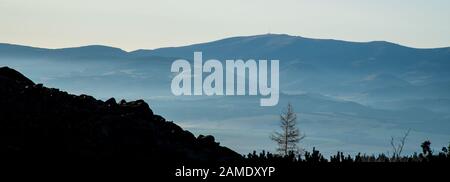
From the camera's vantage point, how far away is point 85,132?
17.7m

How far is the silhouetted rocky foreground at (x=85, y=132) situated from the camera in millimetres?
16625

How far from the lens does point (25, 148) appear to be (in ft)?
53.5

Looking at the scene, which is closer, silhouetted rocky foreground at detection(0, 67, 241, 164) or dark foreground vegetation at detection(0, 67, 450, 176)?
dark foreground vegetation at detection(0, 67, 450, 176)

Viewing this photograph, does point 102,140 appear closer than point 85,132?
Yes

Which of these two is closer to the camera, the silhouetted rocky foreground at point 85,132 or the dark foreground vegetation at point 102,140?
the dark foreground vegetation at point 102,140

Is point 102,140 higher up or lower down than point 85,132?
lower down

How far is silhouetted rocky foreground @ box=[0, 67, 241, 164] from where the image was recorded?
16.6 metres
